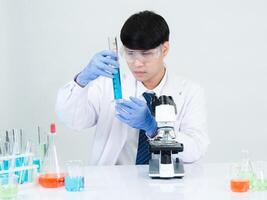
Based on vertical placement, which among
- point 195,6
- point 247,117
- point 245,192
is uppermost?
point 195,6

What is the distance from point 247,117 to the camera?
404 cm

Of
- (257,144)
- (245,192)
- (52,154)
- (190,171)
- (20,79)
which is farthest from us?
(257,144)

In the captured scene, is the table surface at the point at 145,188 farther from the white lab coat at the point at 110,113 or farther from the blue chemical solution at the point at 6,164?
the white lab coat at the point at 110,113

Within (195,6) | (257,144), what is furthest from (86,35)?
(257,144)

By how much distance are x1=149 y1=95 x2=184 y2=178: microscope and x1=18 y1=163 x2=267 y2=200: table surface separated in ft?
0.13

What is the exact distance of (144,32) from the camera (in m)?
2.87

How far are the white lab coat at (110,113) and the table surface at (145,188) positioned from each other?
349 mm

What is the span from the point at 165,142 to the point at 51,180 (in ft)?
1.77

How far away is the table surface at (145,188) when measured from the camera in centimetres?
219

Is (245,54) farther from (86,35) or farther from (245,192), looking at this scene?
(245,192)

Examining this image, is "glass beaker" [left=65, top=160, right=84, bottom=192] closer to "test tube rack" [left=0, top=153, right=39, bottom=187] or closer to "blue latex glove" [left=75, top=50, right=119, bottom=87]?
"test tube rack" [left=0, top=153, right=39, bottom=187]

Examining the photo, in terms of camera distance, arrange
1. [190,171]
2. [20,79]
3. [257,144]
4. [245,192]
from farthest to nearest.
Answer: [257,144], [20,79], [190,171], [245,192]

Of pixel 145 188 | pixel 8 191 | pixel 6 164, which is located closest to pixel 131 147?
pixel 145 188

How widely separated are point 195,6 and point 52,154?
197 centimetres
